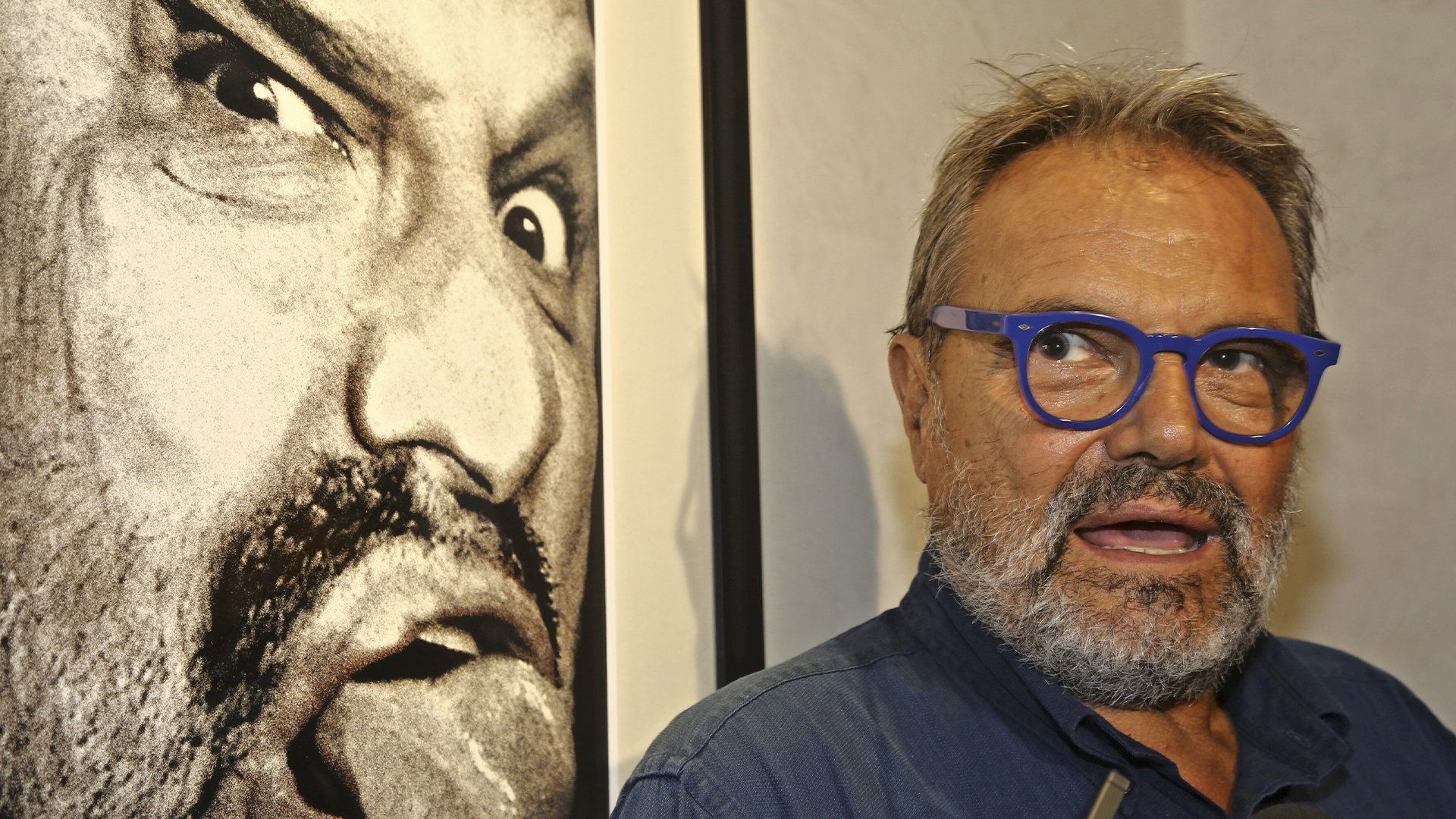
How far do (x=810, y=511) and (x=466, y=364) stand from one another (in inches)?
18.7

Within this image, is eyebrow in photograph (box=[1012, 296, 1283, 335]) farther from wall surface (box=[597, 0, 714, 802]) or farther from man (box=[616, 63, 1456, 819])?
wall surface (box=[597, 0, 714, 802])

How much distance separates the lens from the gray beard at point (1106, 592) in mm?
931

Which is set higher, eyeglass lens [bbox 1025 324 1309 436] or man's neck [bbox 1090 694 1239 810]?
eyeglass lens [bbox 1025 324 1309 436]

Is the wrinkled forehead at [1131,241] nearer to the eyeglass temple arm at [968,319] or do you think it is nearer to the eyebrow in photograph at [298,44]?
the eyeglass temple arm at [968,319]

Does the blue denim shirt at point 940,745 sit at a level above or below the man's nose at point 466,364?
below

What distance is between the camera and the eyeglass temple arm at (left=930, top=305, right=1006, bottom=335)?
3.20 ft

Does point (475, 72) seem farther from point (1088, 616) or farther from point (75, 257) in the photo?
point (1088, 616)

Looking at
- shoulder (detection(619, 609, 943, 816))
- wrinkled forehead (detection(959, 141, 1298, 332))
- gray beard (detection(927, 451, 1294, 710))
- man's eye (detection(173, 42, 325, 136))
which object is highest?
man's eye (detection(173, 42, 325, 136))

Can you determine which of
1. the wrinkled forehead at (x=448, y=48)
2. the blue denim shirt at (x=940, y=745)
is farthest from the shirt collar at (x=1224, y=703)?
the wrinkled forehead at (x=448, y=48)

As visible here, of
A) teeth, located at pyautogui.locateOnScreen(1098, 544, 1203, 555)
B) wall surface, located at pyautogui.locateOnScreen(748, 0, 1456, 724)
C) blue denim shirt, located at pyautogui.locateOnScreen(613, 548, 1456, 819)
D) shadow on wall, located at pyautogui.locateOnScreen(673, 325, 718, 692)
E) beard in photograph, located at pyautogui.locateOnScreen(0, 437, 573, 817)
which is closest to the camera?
beard in photograph, located at pyautogui.locateOnScreen(0, 437, 573, 817)

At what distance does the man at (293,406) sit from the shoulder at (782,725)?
0.11 meters

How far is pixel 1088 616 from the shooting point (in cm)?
94

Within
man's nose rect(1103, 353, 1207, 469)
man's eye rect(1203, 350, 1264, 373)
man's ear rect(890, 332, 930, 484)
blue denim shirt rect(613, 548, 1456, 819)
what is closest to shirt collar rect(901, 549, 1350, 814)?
blue denim shirt rect(613, 548, 1456, 819)

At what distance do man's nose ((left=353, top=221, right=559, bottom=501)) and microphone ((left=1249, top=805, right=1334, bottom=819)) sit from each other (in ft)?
1.99
